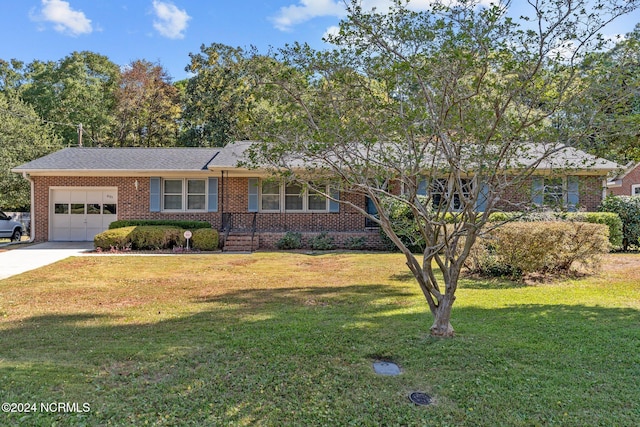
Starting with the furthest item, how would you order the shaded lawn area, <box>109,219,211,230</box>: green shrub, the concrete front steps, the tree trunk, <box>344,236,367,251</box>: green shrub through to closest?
<box>109,219,211,230</box>: green shrub → <box>344,236,367,251</box>: green shrub → the concrete front steps → the tree trunk → the shaded lawn area

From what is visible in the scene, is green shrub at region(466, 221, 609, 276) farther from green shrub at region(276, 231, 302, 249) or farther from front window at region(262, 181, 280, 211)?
front window at region(262, 181, 280, 211)

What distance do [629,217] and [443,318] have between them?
41.6 feet

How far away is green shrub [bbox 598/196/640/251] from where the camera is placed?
1371 centimetres

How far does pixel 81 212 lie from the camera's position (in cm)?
1747

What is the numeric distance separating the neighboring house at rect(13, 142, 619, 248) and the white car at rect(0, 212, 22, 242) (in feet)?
6.10

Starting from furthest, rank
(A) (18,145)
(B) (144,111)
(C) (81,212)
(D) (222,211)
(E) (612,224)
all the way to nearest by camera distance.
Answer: (B) (144,111) → (A) (18,145) → (C) (81,212) → (D) (222,211) → (E) (612,224)

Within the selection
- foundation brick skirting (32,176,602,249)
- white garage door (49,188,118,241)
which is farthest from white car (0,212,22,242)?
white garage door (49,188,118,241)

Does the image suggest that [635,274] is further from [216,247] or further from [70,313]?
[216,247]

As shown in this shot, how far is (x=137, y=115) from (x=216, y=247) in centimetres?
2168

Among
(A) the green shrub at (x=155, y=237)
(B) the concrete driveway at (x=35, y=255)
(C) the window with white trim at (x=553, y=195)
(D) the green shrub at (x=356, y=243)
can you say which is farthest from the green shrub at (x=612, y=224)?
(B) the concrete driveway at (x=35, y=255)

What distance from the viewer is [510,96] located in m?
4.05

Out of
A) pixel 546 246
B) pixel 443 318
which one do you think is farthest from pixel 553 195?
pixel 546 246

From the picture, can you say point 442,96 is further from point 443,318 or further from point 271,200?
point 271,200

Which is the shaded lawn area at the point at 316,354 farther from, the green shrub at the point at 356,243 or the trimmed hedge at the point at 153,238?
the green shrub at the point at 356,243
